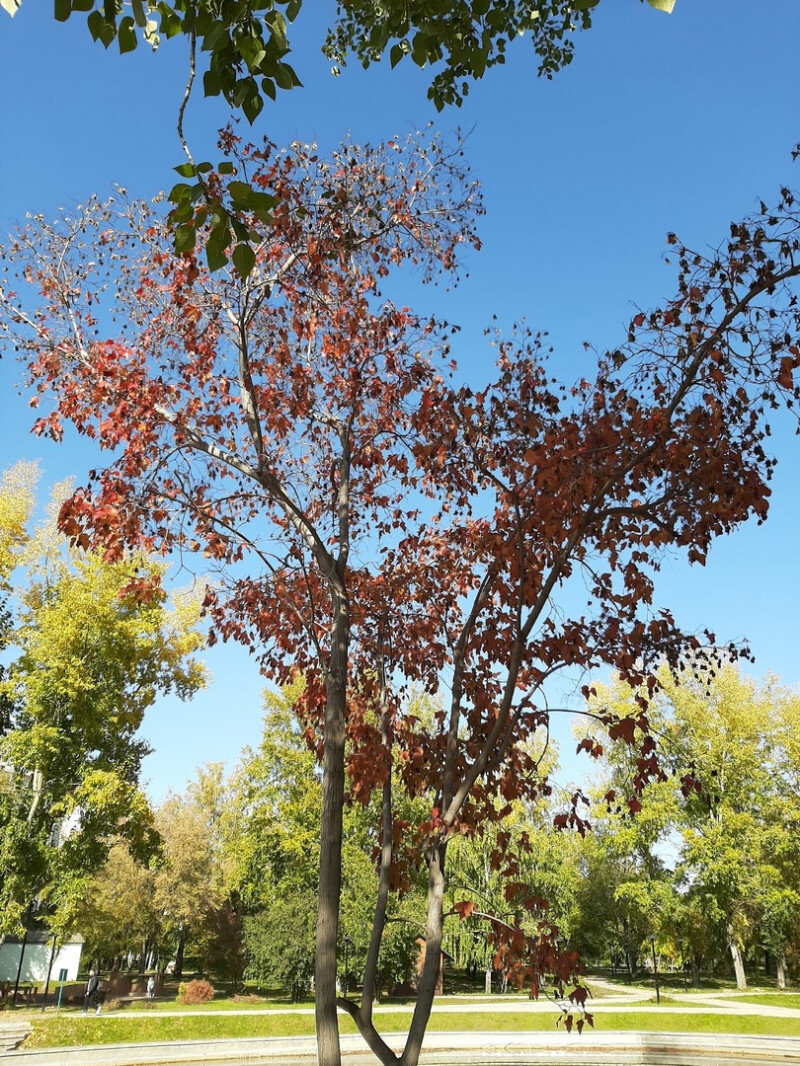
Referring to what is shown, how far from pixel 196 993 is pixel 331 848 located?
21.6m

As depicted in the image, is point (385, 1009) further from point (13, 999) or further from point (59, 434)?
point (59, 434)

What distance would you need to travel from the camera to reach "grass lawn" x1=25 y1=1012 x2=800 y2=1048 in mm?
16250

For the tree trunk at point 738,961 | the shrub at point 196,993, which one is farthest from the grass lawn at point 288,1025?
the tree trunk at point 738,961

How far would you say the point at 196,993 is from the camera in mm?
22781

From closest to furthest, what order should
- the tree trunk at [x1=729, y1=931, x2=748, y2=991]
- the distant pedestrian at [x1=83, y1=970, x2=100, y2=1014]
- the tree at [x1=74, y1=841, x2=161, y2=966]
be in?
the distant pedestrian at [x1=83, y1=970, x2=100, y2=1014], the tree at [x1=74, y1=841, x2=161, y2=966], the tree trunk at [x1=729, y1=931, x2=748, y2=991]

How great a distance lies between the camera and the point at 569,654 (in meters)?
5.62

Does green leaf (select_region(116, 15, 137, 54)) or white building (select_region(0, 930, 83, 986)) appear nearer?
green leaf (select_region(116, 15, 137, 54))

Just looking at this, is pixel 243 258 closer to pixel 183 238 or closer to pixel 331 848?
pixel 183 238

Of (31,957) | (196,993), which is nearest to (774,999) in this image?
(196,993)

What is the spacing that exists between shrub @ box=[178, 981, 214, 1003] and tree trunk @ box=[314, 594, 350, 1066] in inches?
819

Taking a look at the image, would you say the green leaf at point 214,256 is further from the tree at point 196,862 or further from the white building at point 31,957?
the white building at point 31,957

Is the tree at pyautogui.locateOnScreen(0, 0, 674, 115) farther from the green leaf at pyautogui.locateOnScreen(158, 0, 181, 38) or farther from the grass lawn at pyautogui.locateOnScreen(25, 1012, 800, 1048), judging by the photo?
the grass lawn at pyautogui.locateOnScreen(25, 1012, 800, 1048)

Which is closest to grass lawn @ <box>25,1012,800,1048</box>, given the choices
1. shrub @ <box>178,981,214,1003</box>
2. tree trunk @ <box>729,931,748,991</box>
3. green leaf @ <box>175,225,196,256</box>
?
shrub @ <box>178,981,214,1003</box>

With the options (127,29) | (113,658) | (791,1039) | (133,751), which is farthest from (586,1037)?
(127,29)
